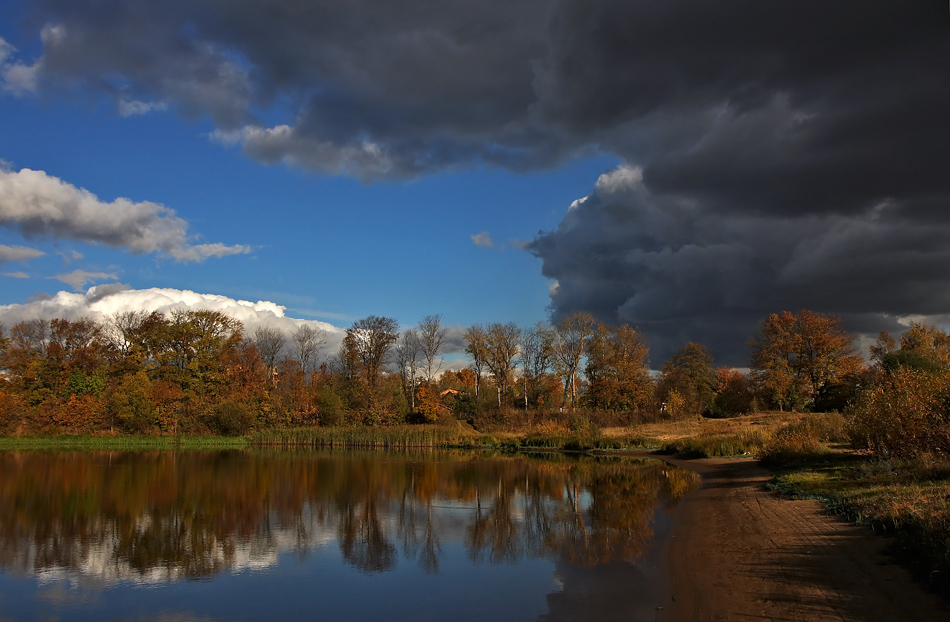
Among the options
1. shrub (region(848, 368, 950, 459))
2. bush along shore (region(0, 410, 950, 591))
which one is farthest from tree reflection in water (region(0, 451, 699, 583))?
shrub (region(848, 368, 950, 459))

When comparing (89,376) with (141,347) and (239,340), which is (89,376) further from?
(239,340)

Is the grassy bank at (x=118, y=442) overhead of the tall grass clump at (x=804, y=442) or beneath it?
beneath

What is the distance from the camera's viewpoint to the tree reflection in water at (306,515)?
11.8 metres

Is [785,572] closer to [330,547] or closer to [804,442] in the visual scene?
[330,547]

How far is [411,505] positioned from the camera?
19.0m

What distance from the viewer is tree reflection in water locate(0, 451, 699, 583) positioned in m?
11.8

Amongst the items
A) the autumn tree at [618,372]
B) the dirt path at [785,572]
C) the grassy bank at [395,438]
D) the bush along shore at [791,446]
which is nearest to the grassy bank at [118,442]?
the bush along shore at [791,446]

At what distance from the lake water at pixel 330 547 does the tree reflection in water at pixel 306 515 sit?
7 centimetres

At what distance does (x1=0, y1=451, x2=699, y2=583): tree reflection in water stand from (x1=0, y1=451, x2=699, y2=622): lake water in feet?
0.24

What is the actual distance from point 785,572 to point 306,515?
1238 cm

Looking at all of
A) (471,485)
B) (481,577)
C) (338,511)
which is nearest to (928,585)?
(481,577)

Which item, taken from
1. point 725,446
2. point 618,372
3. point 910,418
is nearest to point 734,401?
point 618,372

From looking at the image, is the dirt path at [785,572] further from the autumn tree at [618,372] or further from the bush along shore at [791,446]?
the autumn tree at [618,372]

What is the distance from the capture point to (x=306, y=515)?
658 inches
